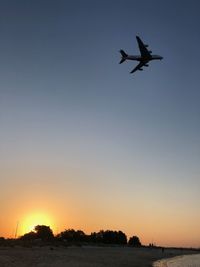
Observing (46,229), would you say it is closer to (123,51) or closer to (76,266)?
(123,51)

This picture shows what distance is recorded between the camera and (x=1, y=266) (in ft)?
124

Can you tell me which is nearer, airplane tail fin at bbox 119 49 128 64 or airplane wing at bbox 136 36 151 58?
airplane wing at bbox 136 36 151 58

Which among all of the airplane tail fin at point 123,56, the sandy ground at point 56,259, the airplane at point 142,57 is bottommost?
the sandy ground at point 56,259

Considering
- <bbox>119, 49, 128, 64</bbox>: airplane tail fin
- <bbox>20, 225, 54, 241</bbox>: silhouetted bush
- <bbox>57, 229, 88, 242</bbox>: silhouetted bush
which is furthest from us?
<bbox>57, 229, 88, 242</bbox>: silhouetted bush

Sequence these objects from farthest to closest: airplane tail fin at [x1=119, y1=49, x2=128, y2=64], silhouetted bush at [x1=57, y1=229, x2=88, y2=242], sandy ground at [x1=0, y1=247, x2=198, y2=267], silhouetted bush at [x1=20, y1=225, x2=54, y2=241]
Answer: silhouetted bush at [x1=57, y1=229, x2=88, y2=242]
silhouetted bush at [x1=20, y1=225, x2=54, y2=241]
airplane tail fin at [x1=119, y1=49, x2=128, y2=64]
sandy ground at [x1=0, y1=247, x2=198, y2=267]

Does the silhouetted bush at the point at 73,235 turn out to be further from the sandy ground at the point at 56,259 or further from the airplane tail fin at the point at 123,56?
the airplane tail fin at the point at 123,56

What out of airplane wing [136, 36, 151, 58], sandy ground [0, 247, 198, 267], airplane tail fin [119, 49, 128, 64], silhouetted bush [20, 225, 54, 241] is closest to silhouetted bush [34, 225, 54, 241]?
silhouetted bush [20, 225, 54, 241]

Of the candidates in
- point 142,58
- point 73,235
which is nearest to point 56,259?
point 142,58

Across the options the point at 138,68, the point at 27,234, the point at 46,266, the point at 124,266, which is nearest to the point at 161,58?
the point at 138,68

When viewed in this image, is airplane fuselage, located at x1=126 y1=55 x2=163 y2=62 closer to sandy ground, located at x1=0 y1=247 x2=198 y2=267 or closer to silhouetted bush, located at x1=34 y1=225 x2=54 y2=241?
sandy ground, located at x1=0 y1=247 x2=198 y2=267

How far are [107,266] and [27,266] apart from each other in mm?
14988

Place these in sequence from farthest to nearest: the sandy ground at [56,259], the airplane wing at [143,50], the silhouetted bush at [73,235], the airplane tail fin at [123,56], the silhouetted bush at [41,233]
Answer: the silhouetted bush at [73,235] < the silhouetted bush at [41,233] < the airplane tail fin at [123,56] < the airplane wing at [143,50] < the sandy ground at [56,259]

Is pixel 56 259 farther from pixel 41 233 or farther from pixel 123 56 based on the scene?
pixel 41 233

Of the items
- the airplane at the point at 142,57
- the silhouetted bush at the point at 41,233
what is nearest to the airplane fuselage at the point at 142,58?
the airplane at the point at 142,57
